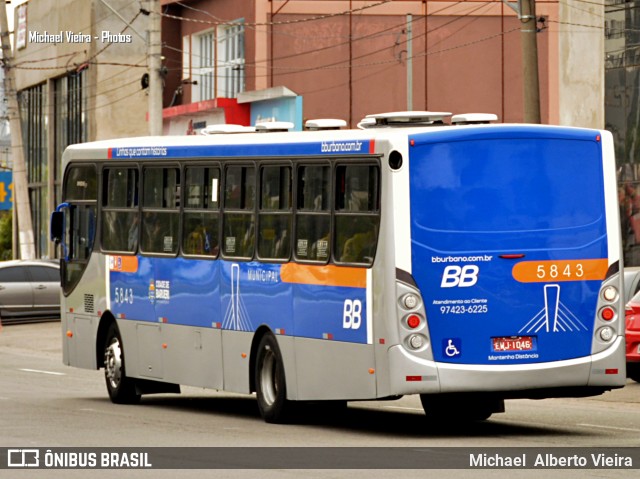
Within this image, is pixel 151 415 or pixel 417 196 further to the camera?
pixel 151 415

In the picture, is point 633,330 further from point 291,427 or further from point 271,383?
point 291,427

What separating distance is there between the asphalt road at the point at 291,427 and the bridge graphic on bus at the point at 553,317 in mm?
977

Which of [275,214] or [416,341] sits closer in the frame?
[416,341]

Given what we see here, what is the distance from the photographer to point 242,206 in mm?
17281

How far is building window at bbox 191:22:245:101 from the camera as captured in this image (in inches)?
1929

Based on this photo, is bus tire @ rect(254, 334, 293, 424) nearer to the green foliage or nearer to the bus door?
the bus door

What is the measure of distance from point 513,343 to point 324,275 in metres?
2.00

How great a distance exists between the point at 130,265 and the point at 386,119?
15.8ft

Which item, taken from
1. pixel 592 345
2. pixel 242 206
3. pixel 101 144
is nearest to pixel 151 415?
pixel 242 206

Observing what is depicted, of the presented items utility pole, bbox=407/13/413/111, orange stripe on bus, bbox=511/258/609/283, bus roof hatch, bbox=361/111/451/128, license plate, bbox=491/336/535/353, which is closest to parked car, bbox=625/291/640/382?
orange stripe on bus, bbox=511/258/609/283

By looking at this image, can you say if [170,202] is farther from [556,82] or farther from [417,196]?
[556,82]

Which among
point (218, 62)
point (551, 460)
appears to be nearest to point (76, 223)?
point (551, 460)

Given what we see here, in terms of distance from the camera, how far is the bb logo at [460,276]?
579 inches

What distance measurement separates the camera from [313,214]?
16047mm
